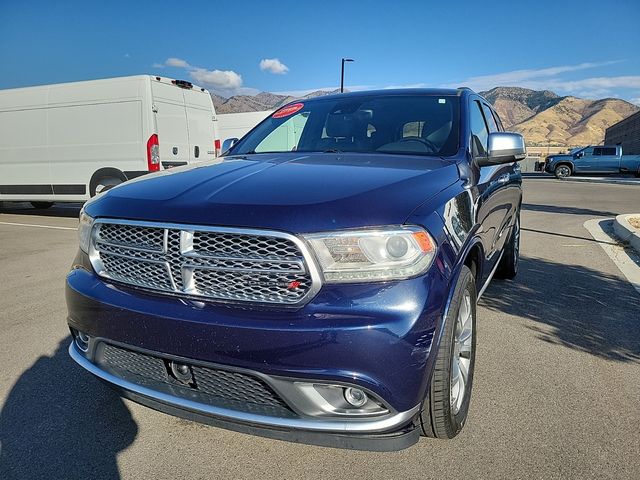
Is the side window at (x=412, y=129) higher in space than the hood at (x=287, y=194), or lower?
higher

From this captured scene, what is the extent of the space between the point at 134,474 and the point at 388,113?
102 inches

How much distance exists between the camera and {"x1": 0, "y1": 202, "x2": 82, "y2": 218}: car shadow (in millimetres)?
11578

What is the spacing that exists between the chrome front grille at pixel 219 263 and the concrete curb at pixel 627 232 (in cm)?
649

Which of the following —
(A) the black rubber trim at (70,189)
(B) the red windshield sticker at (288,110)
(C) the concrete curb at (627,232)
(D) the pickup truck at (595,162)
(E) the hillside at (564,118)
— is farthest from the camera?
(E) the hillside at (564,118)

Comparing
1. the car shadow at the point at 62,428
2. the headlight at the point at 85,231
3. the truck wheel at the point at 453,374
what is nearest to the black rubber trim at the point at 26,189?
the car shadow at the point at 62,428

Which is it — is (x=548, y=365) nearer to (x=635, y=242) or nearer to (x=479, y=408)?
(x=479, y=408)

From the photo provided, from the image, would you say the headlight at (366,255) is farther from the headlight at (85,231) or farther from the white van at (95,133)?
the white van at (95,133)

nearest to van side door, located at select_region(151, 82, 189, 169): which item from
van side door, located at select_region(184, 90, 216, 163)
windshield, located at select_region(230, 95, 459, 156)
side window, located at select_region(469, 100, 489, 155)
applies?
van side door, located at select_region(184, 90, 216, 163)

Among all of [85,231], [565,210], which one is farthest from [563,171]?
[85,231]

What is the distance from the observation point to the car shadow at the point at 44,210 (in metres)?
11.6

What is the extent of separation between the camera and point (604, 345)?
3365 millimetres

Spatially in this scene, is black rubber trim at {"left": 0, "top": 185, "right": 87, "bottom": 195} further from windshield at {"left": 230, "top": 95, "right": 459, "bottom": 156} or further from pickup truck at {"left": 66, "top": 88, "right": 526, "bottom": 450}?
pickup truck at {"left": 66, "top": 88, "right": 526, "bottom": 450}

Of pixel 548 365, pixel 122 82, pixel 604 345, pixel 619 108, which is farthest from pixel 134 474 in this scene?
pixel 619 108

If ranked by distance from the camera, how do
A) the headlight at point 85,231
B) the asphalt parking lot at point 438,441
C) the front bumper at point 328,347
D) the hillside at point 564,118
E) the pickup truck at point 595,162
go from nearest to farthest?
1. the front bumper at point 328,347
2. the asphalt parking lot at point 438,441
3. the headlight at point 85,231
4. the pickup truck at point 595,162
5. the hillside at point 564,118
